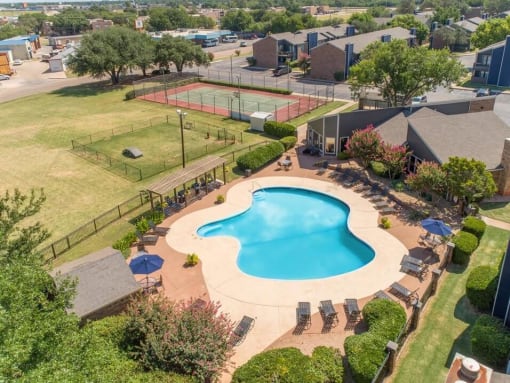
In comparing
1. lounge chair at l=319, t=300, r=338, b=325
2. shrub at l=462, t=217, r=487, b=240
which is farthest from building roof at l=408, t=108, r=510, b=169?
lounge chair at l=319, t=300, r=338, b=325

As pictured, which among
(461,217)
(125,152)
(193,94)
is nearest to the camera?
(461,217)

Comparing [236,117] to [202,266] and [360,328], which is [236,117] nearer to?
[202,266]

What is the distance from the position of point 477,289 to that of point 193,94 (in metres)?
57.9

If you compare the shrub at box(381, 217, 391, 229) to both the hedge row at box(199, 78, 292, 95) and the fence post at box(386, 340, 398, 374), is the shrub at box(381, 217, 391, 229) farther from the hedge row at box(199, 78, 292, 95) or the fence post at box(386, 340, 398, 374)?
the hedge row at box(199, 78, 292, 95)

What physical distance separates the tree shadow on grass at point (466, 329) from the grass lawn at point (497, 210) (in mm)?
10358

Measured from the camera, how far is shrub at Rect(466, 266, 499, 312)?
1960 cm

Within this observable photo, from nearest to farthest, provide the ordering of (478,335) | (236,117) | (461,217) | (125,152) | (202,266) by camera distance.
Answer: (478,335), (202,266), (461,217), (125,152), (236,117)

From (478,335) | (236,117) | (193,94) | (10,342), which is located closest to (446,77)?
(236,117)

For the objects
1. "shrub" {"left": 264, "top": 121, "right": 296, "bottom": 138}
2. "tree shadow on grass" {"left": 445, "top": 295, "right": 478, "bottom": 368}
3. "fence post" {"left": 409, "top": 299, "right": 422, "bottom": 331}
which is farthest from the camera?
"shrub" {"left": 264, "top": 121, "right": 296, "bottom": 138}

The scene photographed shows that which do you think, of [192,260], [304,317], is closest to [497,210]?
[304,317]

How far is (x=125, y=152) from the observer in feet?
139

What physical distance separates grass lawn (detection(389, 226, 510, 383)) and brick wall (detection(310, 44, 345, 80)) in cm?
5766

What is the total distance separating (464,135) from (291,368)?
27.2m

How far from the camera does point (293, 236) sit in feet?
95.6
